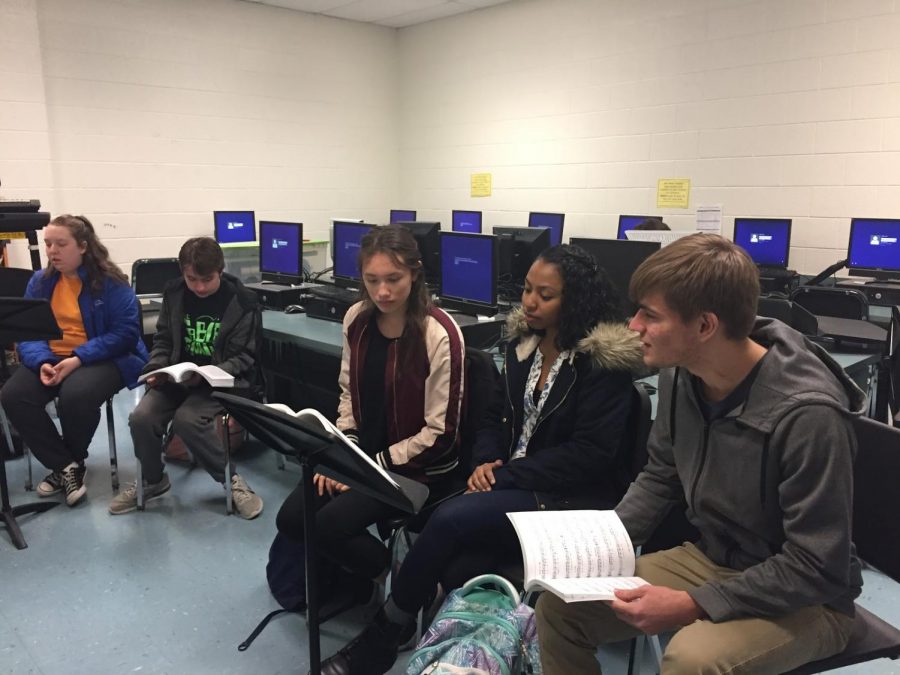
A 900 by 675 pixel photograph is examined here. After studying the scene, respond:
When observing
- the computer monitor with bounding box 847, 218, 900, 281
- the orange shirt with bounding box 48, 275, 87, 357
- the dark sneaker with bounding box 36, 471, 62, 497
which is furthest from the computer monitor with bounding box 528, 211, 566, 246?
the dark sneaker with bounding box 36, 471, 62, 497

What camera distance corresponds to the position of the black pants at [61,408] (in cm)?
287

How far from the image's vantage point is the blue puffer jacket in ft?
9.75

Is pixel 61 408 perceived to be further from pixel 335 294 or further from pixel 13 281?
pixel 335 294

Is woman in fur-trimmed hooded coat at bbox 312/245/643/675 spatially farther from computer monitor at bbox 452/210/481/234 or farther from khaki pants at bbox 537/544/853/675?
computer monitor at bbox 452/210/481/234

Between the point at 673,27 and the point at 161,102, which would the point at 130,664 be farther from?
the point at 673,27

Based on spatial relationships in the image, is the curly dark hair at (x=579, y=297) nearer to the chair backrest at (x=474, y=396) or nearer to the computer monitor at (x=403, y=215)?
the chair backrest at (x=474, y=396)

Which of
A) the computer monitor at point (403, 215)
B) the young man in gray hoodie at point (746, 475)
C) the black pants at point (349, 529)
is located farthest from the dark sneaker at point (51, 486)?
the computer monitor at point (403, 215)

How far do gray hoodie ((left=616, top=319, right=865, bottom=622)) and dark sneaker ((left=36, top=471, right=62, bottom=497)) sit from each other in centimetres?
272

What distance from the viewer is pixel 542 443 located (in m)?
1.82

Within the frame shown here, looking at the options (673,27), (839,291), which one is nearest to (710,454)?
(839,291)

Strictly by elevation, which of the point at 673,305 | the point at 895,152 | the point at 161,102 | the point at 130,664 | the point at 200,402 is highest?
the point at 161,102

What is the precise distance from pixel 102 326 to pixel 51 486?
0.74 m

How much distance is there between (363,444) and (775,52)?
15.0 ft

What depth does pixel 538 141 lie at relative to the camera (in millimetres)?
6578
